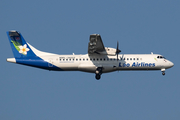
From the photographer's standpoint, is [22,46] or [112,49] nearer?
[112,49]

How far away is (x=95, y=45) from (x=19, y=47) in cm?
913

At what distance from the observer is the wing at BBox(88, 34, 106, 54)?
1199 inches

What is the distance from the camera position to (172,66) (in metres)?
35.6

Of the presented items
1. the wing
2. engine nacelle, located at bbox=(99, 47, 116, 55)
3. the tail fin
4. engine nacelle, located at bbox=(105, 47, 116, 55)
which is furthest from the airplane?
engine nacelle, located at bbox=(105, 47, 116, 55)

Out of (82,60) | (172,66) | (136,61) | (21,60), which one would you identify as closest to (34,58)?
(21,60)

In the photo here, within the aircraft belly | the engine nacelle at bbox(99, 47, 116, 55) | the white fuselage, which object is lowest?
the aircraft belly

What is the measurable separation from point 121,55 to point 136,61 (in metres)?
1.80

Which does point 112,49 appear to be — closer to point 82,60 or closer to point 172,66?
point 82,60

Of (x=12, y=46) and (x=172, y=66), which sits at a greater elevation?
(x=12, y=46)

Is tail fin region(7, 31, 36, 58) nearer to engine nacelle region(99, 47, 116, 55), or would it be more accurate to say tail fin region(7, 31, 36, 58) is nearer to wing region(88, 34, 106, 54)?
wing region(88, 34, 106, 54)

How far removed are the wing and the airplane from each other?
264mm

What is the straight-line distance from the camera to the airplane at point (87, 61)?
1351 inches

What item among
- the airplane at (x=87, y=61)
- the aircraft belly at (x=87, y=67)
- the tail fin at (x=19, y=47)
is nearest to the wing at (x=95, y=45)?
the airplane at (x=87, y=61)

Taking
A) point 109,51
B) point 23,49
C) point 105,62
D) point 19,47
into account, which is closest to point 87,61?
point 105,62
